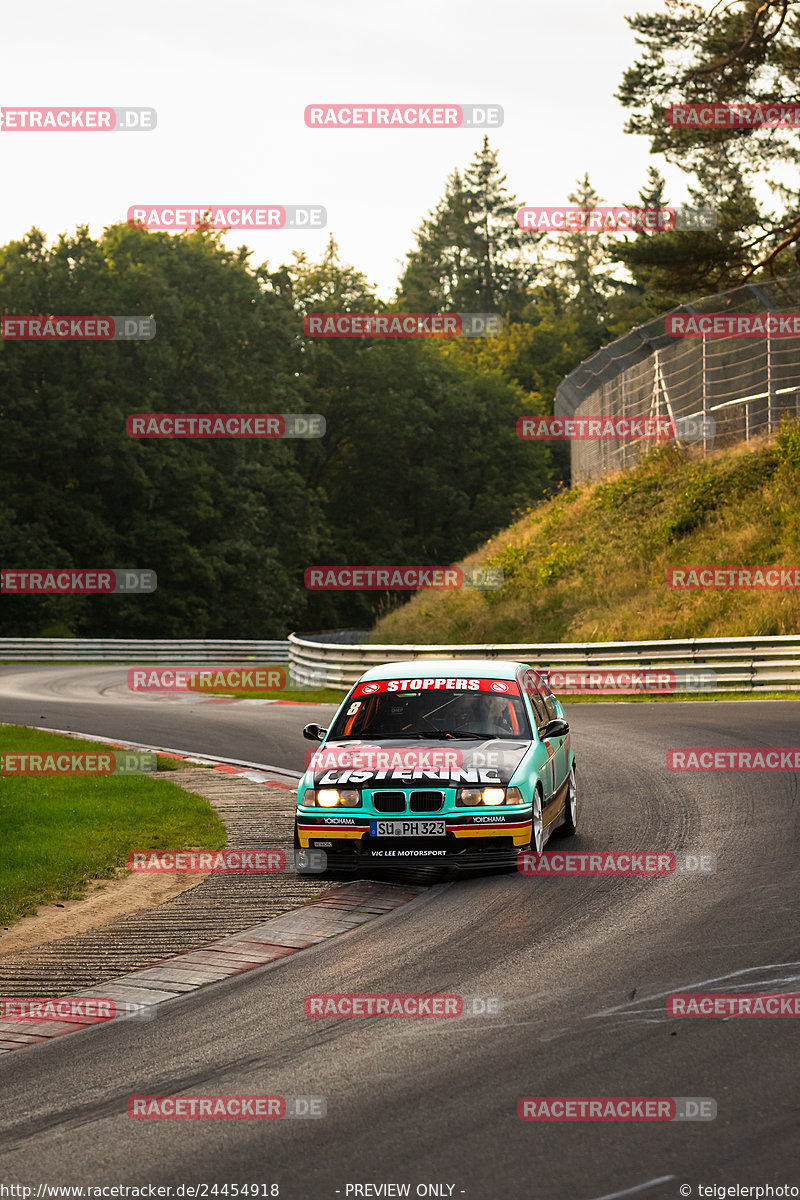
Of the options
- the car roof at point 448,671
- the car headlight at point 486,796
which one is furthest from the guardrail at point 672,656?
the car headlight at point 486,796

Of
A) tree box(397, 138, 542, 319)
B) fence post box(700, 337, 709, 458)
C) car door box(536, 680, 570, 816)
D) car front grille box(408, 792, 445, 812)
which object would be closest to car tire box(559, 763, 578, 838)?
car door box(536, 680, 570, 816)

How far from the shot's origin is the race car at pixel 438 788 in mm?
9016

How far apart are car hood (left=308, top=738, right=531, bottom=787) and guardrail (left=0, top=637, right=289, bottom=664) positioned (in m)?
33.1

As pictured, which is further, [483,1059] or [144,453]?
[144,453]

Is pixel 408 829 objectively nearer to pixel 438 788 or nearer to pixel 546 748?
pixel 438 788

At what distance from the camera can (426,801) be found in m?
9.05

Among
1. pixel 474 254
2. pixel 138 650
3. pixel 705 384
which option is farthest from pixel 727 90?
pixel 474 254

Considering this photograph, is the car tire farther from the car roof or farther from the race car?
the car roof

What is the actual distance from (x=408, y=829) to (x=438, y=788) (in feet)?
1.18

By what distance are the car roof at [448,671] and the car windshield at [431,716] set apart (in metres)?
0.17

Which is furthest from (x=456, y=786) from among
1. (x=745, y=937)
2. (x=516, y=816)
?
(x=745, y=937)

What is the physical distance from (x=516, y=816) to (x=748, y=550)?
21182 millimetres

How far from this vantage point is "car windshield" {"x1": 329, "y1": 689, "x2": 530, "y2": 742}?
32.9 ft

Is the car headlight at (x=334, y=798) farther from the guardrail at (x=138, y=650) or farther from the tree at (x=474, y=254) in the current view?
the tree at (x=474, y=254)
